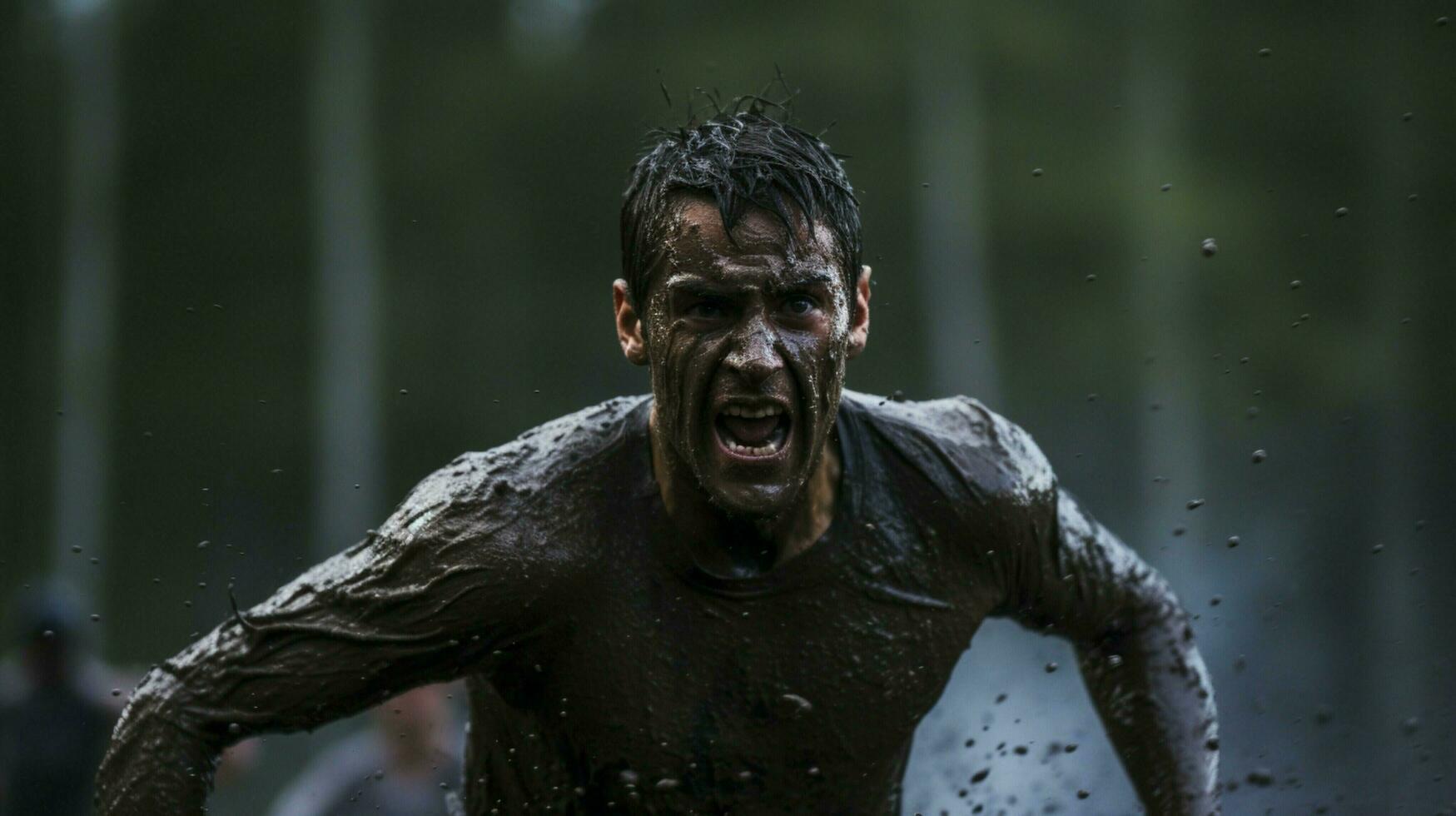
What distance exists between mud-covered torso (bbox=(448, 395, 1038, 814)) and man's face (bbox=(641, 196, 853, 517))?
24 centimetres

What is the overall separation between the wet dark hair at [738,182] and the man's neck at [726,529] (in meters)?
0.33

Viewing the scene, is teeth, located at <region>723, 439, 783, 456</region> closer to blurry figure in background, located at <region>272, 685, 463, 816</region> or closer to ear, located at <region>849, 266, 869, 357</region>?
ear, located at <region>849, 266, 869, 357</region>

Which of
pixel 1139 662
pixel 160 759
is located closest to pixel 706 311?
pixel 160 759

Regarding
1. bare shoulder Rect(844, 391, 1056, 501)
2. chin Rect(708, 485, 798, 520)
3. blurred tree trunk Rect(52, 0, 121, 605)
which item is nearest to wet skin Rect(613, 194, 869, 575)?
chin Rect(708, 485, 798, 520)

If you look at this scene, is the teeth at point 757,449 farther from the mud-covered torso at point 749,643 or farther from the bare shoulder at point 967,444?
the bare shoulder at point 967,444

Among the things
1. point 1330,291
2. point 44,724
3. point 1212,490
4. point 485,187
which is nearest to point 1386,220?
point 1330,291

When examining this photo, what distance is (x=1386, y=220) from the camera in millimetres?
20453

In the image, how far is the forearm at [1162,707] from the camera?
3.97 metres

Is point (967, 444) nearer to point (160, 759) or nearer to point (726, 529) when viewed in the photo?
point (726, 529)

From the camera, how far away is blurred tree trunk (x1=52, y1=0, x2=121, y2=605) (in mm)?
17641

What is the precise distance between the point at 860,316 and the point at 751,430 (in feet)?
1.17

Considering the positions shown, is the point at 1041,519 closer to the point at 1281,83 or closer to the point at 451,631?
the point at 451,631

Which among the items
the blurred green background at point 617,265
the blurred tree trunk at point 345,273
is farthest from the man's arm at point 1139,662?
the blurred tree trunk at point 345,273

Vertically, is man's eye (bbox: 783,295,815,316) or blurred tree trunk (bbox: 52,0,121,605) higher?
blurred tree trunk (bbox: 52,0,121,605)
